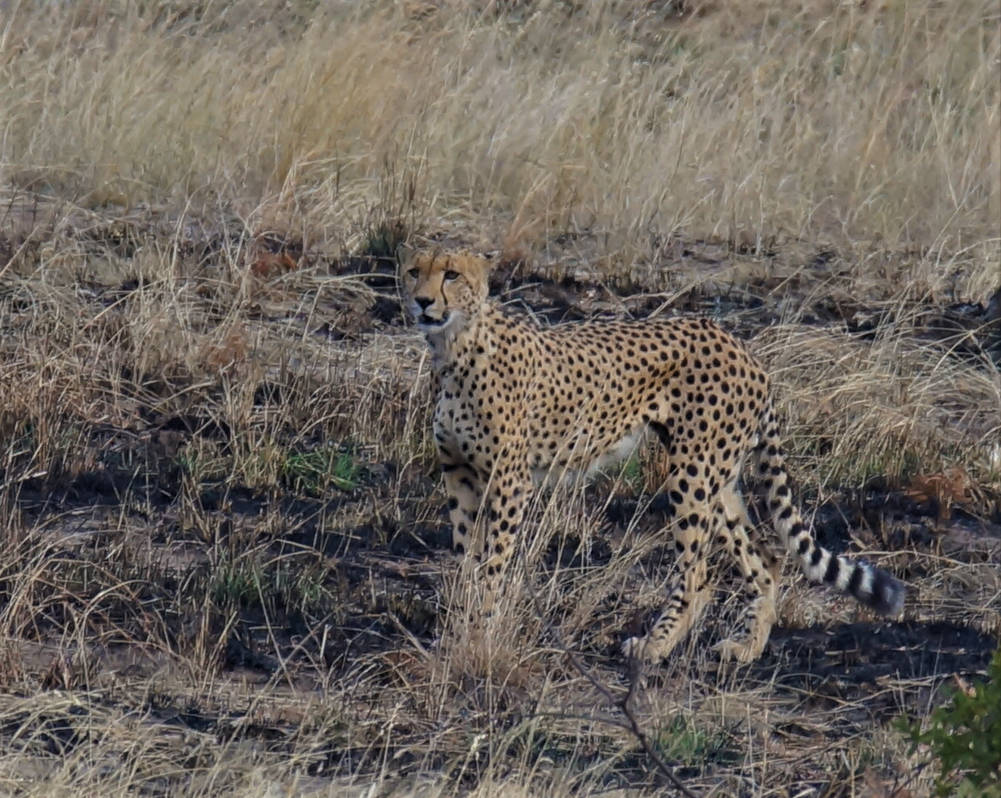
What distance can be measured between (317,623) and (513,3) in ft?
20.5

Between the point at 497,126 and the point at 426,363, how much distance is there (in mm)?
2134

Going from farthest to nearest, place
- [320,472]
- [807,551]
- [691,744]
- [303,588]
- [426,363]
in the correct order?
[426,363], [320,472], [807,551], [303,588], [691,744]

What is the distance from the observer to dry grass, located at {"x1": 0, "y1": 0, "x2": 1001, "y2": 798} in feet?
14.2

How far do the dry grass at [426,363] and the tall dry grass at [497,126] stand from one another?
0.02 meters

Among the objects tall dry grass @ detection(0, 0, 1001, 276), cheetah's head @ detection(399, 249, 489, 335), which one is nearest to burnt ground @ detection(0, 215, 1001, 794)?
cheetah's head @ detection(399, 249, 489, 335)

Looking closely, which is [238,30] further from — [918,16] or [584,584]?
[584,584]

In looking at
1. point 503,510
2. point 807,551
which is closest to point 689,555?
point 807,551

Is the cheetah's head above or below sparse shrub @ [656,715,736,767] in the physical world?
above

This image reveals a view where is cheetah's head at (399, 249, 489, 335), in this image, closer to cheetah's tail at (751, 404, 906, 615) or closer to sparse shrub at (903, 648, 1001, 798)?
cheetah's tail at (751, 404, 906, 615)

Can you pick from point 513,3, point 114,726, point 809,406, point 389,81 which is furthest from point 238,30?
point 114,726

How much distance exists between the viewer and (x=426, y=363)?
650 cm

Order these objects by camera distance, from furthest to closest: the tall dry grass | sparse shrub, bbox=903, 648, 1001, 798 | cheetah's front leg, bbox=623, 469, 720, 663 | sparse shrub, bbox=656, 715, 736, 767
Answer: the tall dry grass, cheetah's front leg, bbox=623, 469, 720, 663, sparse shrub, bbox=656, 715, 736, 767, sparse shrub, bbox=903, 648, 1001, 798

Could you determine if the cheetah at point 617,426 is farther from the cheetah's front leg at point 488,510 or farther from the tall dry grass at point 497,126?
the tall dry grass at point 497,126

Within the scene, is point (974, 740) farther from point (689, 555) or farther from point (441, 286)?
point (441, 286)
